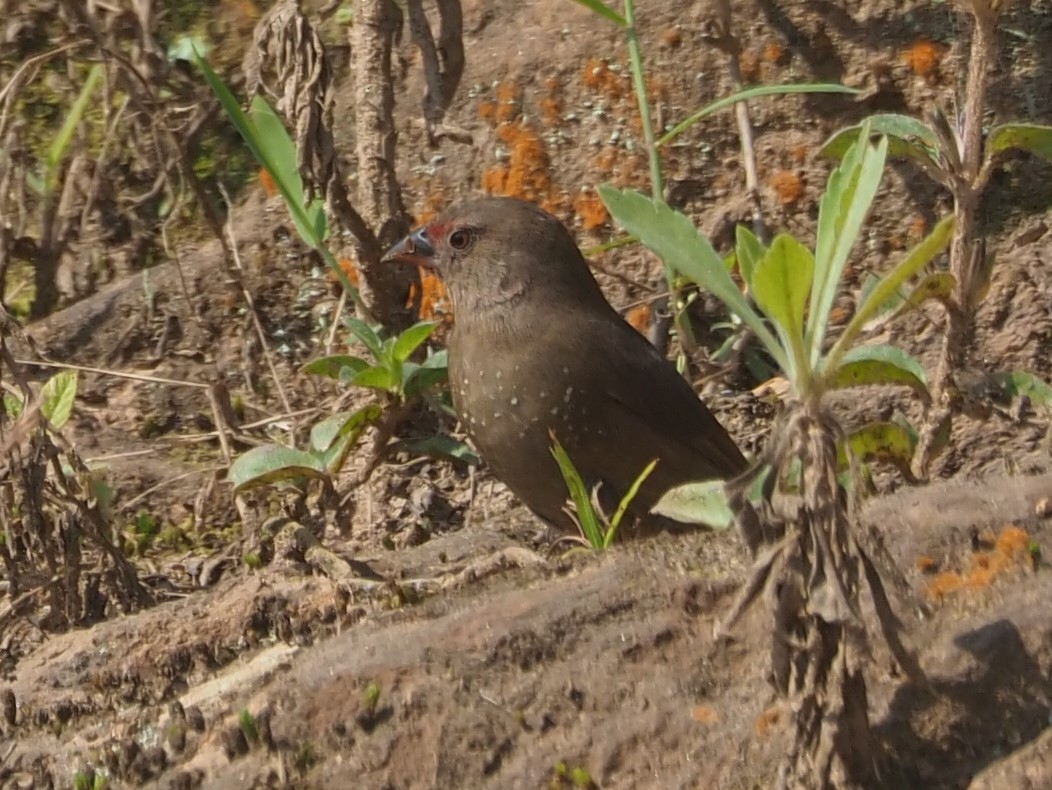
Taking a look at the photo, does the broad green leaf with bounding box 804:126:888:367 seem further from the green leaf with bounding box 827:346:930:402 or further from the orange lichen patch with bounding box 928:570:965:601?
the green leaf with bounding box 827:346:930:402

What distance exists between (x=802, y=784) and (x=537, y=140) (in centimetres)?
365

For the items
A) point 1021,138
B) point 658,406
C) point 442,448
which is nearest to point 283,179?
point 442,448

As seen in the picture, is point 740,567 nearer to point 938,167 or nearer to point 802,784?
point 802,784

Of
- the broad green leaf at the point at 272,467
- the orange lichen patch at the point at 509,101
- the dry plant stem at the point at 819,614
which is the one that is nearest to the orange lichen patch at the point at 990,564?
the dry plant stem at the point at 819,614

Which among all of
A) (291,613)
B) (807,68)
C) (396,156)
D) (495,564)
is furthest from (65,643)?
(807,68)

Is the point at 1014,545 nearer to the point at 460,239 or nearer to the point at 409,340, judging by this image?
the point at 409,340

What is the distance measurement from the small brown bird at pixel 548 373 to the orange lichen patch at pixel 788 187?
72 centimetres

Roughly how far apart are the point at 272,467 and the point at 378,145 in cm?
125

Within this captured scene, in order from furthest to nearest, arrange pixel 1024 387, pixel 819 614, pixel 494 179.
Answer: pixel 494 179, pixel 1024 387, pixel 819 614

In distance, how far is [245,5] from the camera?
19.5 feet

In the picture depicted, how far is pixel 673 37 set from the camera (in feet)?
17.8

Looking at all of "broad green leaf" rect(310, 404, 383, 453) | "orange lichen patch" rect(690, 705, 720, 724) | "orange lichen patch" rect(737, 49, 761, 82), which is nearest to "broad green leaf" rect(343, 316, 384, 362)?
"broad green leaf" rect(310, 404, 383, 453)

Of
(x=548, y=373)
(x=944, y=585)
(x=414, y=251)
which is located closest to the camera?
(x=944, y=585)

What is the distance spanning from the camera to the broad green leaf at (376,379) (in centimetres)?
440
